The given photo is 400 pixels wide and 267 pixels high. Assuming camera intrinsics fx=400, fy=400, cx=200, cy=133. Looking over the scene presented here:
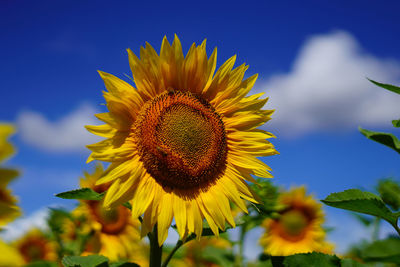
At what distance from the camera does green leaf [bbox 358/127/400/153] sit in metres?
2.22

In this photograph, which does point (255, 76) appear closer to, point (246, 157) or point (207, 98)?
point (207, 98)

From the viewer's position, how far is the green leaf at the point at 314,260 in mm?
2512

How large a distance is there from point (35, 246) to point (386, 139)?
5.39 metres

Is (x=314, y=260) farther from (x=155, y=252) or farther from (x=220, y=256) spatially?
(x=220, y=256)

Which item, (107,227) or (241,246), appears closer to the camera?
(107,227)

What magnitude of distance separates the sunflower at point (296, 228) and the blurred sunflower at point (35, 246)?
311 cm

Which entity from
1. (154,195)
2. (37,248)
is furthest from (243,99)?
(37,248)

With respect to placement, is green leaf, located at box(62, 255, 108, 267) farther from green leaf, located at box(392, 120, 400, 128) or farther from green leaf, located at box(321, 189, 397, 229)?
green leaf, located at box(392, 120, 400, 128)

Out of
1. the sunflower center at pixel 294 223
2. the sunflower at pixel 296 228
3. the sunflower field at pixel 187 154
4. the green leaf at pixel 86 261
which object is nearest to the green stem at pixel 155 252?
the sunflower field at pixel 187 154

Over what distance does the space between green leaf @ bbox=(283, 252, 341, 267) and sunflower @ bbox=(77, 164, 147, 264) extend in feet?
6.32

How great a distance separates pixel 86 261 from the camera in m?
2.38

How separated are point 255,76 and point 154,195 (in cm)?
113

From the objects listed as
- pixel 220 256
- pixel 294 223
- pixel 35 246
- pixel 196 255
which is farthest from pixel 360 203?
pixel 35 246

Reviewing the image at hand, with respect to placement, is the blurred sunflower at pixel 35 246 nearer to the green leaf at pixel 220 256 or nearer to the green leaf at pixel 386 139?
the green leaf at pixel 220 256
